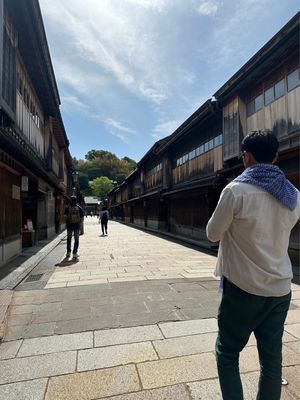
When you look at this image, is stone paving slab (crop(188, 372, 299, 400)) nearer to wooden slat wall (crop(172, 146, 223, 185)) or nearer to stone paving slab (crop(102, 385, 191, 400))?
stone paving slab (crop(102, 385, 191, 400))

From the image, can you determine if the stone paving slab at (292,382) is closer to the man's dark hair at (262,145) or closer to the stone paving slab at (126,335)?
the stone paving slab at (126,335)

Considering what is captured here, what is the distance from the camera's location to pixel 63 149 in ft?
77.4

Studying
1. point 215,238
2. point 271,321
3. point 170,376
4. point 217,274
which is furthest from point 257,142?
point 170,376

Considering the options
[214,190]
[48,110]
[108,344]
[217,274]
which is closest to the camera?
[217,274]

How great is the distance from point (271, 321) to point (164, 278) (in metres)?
5.37

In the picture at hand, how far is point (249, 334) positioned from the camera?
194 centimetres

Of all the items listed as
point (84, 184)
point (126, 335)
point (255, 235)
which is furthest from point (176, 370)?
point (84, 184)

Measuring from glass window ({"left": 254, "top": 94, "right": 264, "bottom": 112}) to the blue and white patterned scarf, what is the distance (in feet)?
30.5

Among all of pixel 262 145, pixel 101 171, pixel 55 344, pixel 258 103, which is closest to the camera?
pixel 262 145

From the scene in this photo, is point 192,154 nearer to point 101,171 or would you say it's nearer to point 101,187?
point 101,187

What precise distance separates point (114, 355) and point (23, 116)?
31.7 feet

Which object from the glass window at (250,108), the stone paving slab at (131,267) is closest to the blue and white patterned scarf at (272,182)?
the stone paving slab at (131,267)

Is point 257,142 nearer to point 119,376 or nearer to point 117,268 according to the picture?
point 119,376

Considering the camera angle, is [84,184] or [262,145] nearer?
[262,145]
